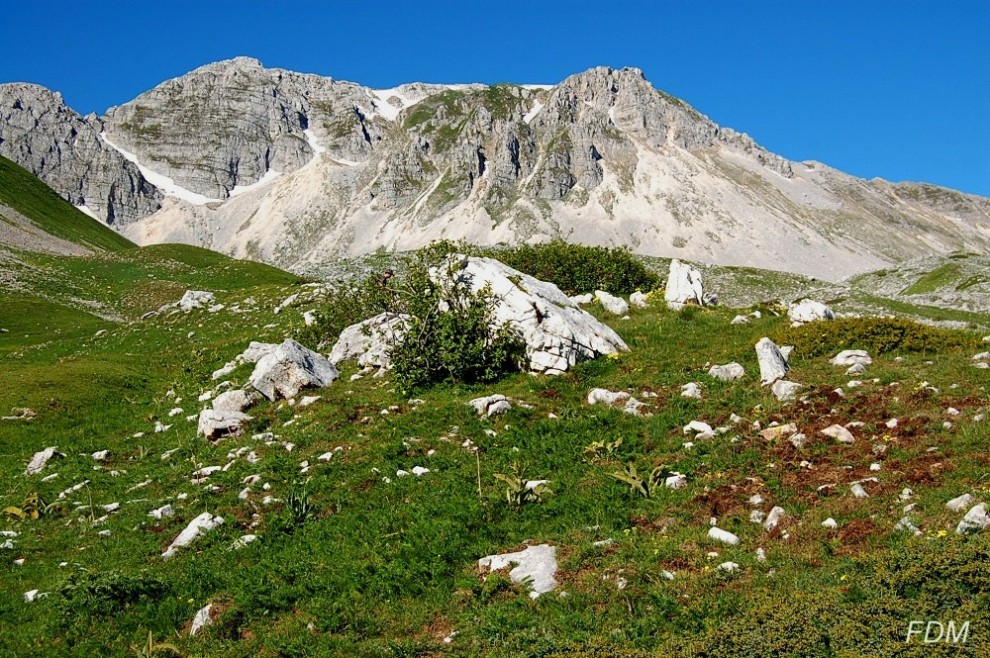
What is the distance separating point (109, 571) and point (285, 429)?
7.25 m

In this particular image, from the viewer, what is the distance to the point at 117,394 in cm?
2783

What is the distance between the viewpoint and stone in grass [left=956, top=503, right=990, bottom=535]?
10383mm

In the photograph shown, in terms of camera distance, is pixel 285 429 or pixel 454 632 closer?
pixel 454 632

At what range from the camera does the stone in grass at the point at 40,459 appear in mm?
20391

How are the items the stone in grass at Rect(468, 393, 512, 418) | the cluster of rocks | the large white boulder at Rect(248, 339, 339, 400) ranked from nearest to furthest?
the stone in grass at Rect(468, 393, 512, 418), the cluster of rocks, the large white boulder at Rect(248, 339, 339, 400)

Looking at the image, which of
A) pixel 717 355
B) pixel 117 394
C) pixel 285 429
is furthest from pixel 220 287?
pixel 717 355

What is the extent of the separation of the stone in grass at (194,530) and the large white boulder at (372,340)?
8.95 m

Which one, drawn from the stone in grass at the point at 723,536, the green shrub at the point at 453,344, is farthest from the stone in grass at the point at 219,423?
the stone in grass at the point at 723,536

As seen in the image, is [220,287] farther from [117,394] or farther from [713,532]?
[713,532]

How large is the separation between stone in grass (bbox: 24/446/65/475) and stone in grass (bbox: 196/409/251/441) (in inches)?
164

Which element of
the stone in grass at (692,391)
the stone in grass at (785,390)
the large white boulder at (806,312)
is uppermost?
the large white boulder at (806,312)

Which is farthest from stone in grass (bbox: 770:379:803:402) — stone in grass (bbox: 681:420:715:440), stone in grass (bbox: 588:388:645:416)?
stone in grass (bbox: 588:388:645:416)

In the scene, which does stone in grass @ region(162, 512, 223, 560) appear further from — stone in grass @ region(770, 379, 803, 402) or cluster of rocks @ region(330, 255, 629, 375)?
stone in grass @ region(770, 379, 803, 402)

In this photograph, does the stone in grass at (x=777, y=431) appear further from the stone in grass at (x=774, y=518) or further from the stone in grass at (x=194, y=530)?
the stone in grass at (x=194, y=530)
